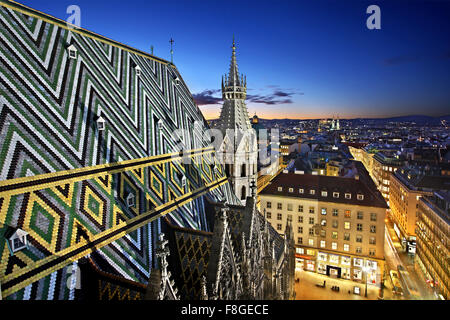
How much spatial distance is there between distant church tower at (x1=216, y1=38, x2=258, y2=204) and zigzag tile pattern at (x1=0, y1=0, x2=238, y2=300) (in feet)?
27.8

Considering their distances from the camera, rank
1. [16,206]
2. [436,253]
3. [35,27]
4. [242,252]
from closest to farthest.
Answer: [16,206] < [35,27] < [242,252] < [436,253]

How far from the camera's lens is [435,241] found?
111ft

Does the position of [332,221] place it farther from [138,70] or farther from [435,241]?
[138,70]

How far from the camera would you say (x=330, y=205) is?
36.7 metres

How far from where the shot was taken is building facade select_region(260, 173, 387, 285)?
34875 millimetres

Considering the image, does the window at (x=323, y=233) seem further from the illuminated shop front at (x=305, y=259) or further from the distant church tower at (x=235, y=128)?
the distant church tower at (x=235, y=128)

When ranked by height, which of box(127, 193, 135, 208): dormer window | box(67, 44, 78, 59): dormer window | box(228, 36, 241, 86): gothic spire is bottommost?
box(127, 193, 135, 208): dormer window

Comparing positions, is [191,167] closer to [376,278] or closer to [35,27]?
[35,27]

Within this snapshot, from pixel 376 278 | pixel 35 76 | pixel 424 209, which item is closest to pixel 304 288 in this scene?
pixel 376 278

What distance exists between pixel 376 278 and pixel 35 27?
4206 cm

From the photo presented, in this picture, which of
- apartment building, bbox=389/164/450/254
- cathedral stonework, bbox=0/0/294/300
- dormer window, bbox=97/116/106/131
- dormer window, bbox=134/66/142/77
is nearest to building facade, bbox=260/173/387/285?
apartment building, bbox=389/164/450/254

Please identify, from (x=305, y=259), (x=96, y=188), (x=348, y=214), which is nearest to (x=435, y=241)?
(x=348, y=214)

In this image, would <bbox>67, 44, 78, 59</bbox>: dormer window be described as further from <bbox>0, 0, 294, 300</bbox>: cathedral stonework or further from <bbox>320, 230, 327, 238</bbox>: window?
<bbox>320, 230, 327, 238</bbox>: window

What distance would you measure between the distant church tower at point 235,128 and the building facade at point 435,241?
2571cm
